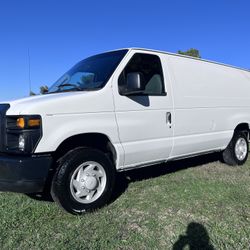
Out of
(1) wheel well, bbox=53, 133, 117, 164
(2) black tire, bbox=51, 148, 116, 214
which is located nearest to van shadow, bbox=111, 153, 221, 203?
(2) black tire, bbox=51, 148, 116, 214

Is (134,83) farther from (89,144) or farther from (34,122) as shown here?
(34,122)

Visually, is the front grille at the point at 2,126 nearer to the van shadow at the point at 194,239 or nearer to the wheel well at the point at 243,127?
the van shadow at the point at 194,239

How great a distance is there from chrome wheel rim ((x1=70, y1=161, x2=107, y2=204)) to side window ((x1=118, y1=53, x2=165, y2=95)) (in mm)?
1373

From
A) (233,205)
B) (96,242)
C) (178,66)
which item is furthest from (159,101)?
(96,242)

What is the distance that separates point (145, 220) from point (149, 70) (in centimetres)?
239

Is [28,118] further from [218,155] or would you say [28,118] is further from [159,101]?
[218,155]

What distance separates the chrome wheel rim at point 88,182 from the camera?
411 centimetres

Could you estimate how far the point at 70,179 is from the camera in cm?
401

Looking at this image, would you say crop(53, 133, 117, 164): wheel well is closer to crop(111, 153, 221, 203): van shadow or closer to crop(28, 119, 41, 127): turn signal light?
crop(28, 119, 41, 127): turn signal light

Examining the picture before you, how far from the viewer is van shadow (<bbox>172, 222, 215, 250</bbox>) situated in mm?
3240

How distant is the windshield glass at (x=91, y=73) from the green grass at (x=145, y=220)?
1711 mm

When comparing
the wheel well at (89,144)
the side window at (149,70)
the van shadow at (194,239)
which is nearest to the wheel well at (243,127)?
the side window at (149,70)

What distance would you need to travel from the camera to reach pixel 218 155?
7965 mm

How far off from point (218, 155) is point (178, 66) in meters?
3.33
